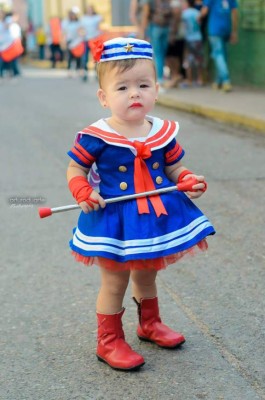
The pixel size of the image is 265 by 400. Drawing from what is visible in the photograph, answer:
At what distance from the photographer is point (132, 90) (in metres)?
3.11

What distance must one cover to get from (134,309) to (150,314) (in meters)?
0.44

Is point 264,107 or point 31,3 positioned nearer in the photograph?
point 264,107

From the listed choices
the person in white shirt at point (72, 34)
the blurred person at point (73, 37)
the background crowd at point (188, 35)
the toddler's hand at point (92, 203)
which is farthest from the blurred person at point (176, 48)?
the toddler's hand at point (92, 203)

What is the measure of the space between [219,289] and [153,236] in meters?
1.19

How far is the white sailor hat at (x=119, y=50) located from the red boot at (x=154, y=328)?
1.03 meters

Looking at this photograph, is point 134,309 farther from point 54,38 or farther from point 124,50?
point 54,38

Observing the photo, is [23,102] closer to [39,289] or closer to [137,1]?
[137,1]

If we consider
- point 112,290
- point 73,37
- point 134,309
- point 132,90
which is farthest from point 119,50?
point 73,37

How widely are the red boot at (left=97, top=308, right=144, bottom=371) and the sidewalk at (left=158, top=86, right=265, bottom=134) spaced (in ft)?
21.4

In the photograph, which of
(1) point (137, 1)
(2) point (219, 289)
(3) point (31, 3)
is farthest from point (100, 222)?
(3) point (31, 3)

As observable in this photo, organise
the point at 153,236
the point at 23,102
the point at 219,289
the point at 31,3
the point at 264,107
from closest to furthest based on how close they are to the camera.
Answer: the point at 153,236 < the point at 219,289 < the point at 264,107 < the point at 23,102 < the point at 31,3

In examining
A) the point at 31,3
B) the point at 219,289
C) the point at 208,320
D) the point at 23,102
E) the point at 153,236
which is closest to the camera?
the point at 153,236

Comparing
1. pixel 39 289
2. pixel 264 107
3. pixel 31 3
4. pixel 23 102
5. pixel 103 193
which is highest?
pixel 103 193

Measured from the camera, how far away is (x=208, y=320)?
3738 millimetres
